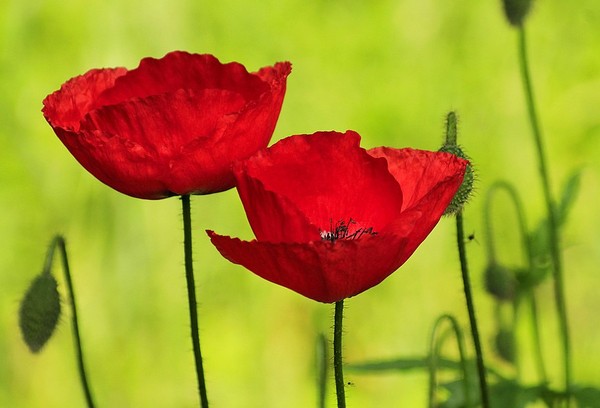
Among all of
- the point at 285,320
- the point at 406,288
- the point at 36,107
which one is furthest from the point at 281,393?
the point at 36,107

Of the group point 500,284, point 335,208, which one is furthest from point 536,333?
point 335,208

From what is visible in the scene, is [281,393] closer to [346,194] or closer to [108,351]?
[108,351]

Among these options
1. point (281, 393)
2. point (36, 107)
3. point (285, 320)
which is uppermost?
point (36, 107)

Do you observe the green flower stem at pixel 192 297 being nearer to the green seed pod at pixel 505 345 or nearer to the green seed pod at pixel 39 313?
the green seed pod at pixel 39 313

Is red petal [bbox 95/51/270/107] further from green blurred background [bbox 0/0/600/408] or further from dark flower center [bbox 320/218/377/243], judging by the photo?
green blurred background [bbox 0/0/600/408]

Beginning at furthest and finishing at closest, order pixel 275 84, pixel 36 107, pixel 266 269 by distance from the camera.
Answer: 1. pixel 36 107
2. pixel 275 84
3. pixel 266 269

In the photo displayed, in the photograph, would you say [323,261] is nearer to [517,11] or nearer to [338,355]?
[338,355]

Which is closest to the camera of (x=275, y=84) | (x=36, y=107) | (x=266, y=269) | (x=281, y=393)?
(x=266, y=269)

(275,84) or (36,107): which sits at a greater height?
(36,107)
